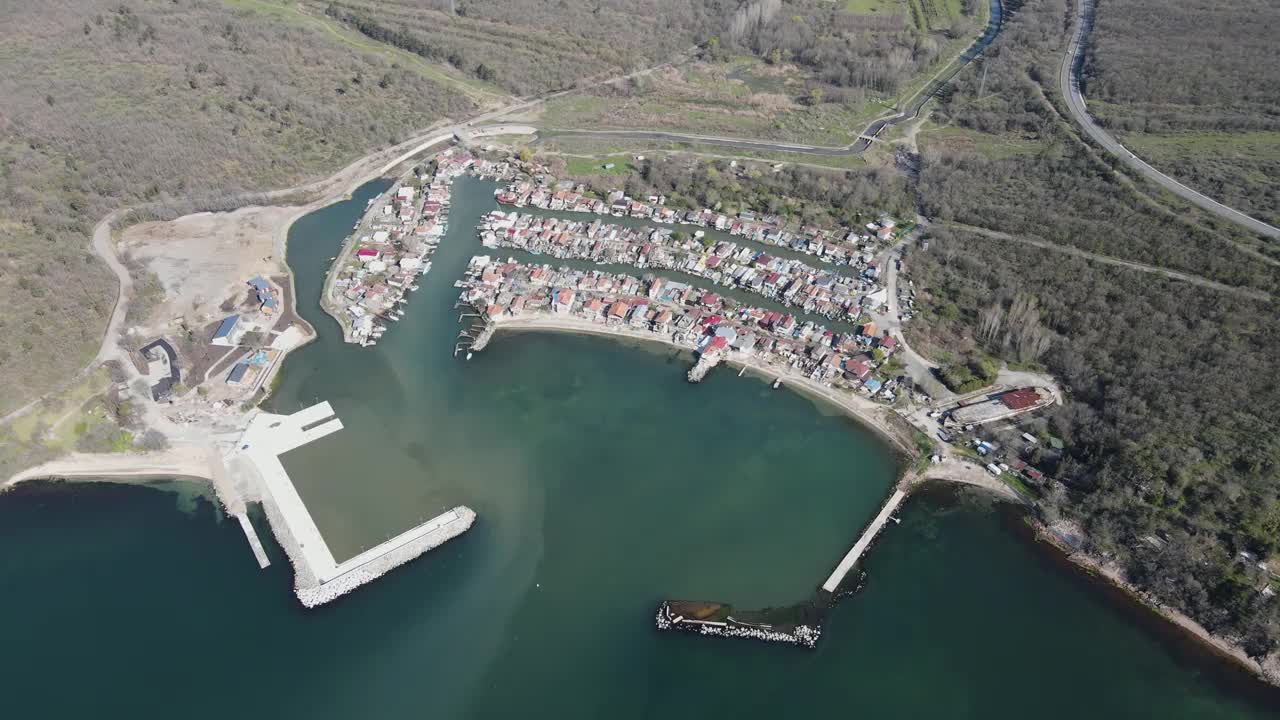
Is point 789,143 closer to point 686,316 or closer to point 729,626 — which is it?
point 686,316

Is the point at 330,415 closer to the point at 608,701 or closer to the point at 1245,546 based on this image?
the point at 608,701

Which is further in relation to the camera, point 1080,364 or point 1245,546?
point 1080,364

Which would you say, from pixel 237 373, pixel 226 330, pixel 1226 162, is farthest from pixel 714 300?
pixel 1226 162

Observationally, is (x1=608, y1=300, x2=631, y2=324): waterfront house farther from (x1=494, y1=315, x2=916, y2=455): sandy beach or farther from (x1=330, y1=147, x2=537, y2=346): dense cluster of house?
(x1=330, y1=147, x2=537, y2=346): dense cluster of house

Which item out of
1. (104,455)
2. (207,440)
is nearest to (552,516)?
(207,440)

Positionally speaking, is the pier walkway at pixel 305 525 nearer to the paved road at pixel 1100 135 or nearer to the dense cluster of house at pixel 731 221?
the dense cluster of house at pixel 731 221

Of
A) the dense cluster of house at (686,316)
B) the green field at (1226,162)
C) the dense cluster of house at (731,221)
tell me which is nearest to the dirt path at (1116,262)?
the dense cluster of house at (731,221)
